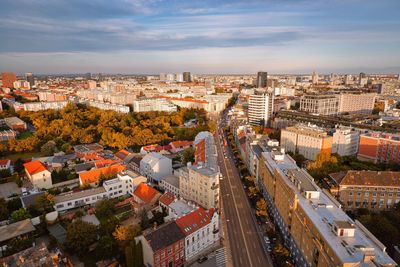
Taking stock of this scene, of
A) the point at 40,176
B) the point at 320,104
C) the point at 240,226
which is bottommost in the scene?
the point at 240,226

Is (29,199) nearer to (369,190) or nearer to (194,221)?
(194,221)

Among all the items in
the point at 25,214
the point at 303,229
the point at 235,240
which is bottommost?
the point at 235,240

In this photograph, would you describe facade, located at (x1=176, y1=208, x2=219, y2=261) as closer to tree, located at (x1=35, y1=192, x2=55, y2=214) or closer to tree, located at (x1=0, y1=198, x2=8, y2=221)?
tree, located at (x1=35, y1=192, x2=55, y2=214)

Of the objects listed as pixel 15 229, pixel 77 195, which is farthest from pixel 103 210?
pixel 15 229

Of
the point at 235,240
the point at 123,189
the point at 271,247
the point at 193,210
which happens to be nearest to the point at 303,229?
the point at 271,247

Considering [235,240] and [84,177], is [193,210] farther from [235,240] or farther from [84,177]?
[84,177]

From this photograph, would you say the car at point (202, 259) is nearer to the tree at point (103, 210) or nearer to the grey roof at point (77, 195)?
the tree at point (103, 210)

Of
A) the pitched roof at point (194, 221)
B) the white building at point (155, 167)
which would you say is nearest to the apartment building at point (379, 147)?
the white building at point (155, 167)
